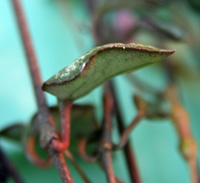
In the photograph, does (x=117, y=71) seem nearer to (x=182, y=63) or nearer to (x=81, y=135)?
(x=81, y=135)

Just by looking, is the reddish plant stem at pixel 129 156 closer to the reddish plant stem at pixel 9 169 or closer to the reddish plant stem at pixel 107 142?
the reddish plant stem at pixel 107 142

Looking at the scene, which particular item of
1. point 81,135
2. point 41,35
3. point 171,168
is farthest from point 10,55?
point 171,168

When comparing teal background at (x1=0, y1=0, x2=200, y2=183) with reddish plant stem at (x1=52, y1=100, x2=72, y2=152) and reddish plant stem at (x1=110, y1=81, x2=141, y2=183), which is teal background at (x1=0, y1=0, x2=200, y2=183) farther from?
reddish plant stem at (x1=52, y1=100, x2=72, y2=152)

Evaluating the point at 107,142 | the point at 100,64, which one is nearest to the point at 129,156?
the point at 107,142

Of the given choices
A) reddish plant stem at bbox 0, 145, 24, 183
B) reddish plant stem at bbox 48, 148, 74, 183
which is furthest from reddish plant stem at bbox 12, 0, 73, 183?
reddish plant stem at bbox 0, 145, 24, 183

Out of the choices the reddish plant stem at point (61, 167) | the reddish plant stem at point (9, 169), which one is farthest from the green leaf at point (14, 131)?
the reddish plant stem at point (61, 167)

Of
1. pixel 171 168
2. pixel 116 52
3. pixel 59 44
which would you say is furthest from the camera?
pixel 59 44

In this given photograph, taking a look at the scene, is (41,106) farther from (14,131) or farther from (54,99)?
(54,99)
